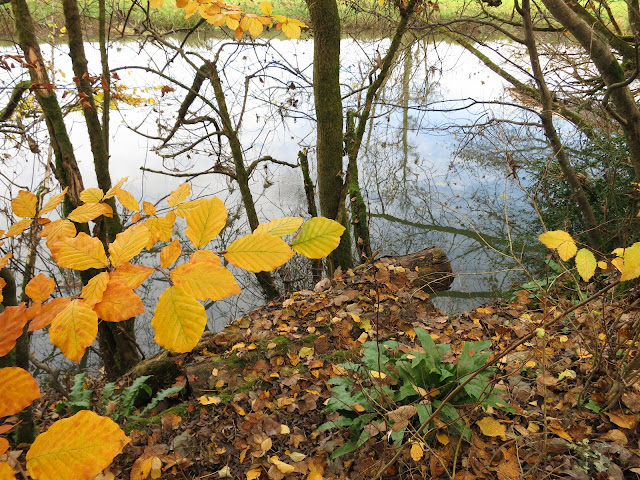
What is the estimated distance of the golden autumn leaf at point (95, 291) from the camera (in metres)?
0.73

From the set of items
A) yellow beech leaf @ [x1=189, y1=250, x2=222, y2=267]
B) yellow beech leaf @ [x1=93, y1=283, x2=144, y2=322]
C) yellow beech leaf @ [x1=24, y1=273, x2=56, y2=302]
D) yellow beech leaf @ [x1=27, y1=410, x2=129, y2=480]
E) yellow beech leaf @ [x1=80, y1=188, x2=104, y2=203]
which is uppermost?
yellow beech leaf @ [x1=80, y1=188, x2=104, y2=203]

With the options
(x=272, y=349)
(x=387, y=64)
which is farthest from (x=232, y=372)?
(x=387, y=64)

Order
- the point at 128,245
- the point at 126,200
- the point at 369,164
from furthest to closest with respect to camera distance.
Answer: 1. the point at 369,164
2. the point at 126,200
3. the point at 128,245

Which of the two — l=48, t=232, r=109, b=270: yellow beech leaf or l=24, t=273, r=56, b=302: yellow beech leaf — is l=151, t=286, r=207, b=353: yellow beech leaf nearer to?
l=48, t=232, r=109, b=270: yellow beech leaf

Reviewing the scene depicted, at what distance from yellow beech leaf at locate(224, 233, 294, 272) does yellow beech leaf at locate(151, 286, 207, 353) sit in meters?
0.11

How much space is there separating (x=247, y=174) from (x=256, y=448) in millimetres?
3458

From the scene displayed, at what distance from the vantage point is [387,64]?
3.93 m

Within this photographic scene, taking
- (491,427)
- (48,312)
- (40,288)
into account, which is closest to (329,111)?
(491,427)

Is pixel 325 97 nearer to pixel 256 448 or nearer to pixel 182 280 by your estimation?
pixel 256 448

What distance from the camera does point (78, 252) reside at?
800 mm

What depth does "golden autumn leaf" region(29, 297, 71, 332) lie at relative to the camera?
759 mm

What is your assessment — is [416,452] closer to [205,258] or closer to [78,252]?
[205,258]

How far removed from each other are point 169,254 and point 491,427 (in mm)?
1867

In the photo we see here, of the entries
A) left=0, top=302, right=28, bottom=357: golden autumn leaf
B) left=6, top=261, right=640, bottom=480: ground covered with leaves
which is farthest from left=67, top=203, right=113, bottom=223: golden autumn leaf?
left=6, top=261, right=640, bottom=480: ground covered with leaves
